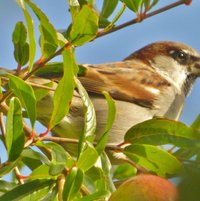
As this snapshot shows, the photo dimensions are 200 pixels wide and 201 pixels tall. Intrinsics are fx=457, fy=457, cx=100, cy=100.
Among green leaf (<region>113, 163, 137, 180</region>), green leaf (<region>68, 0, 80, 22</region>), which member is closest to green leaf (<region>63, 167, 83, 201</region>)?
green leaf (<region>68, 0, 80, 22</region>)

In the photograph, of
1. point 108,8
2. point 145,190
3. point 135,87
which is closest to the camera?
point 145,190

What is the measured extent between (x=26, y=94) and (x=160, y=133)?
0.54 meters

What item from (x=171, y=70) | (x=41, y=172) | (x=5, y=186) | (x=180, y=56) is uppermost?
(x=41, y=172)

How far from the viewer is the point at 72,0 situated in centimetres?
174

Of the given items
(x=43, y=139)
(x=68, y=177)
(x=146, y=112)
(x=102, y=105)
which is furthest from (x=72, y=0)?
(x=146, y=112)

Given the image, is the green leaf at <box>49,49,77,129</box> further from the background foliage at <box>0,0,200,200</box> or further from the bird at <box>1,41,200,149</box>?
the bird at <box>1,41,200,149</box>

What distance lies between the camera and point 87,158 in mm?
1396

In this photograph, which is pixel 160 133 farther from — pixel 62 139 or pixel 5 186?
pixel 5 186

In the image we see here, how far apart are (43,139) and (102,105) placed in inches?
81.7


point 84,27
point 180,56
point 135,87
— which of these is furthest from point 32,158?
point 180,56

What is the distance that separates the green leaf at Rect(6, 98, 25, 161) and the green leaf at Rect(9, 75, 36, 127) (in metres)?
0.12

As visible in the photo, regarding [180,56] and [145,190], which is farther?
[180,56]

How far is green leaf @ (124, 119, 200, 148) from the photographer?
168 cm

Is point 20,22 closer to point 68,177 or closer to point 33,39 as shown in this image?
point 33,39
